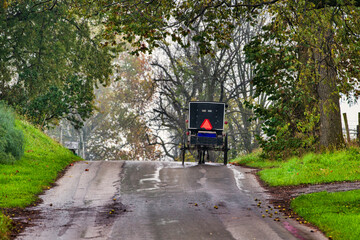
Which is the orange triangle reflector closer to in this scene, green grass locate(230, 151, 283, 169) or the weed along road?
green grass locate(230, 151, 283, 169)

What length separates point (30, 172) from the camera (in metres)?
17.0

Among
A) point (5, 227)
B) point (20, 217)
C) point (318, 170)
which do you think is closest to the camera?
point (5, 227)

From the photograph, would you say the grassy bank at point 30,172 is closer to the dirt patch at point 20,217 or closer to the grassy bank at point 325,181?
the dirt patch at point 20,217

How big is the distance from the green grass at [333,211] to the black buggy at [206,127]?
30.9ft

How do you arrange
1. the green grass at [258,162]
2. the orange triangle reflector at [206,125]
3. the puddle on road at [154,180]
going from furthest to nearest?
the orange triangle reflector at [206,125] → the green grass at [258,162] → the puddle on road at [154,180]

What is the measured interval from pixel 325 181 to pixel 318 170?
1.41 metres

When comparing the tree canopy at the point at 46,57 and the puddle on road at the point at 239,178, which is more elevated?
the tree canopy at the point at 46,57

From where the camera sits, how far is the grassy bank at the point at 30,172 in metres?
12.5

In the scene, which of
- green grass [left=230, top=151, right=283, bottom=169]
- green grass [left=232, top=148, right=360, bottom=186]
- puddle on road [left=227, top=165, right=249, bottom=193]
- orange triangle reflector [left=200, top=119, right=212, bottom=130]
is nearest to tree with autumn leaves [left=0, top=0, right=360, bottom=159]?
green grass [left=230, top=151, right=283, bottom=169]

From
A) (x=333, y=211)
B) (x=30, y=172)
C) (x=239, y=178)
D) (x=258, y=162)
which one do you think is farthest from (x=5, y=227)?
(x=258, y=162)

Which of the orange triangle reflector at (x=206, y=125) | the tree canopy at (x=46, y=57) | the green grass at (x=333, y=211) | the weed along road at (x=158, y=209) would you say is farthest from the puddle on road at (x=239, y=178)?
the tree canopy at (x=46, y=57)

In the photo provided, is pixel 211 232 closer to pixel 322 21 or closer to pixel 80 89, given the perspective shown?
pixel 322 21

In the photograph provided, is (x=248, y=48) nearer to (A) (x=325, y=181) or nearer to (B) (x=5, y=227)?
(A) (x=325, y=181)

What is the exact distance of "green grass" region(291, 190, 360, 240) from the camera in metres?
9.09
